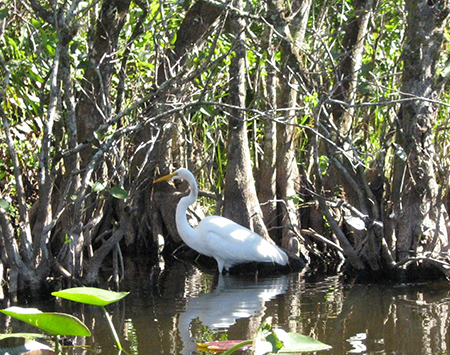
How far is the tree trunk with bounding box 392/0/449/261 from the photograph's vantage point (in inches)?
248

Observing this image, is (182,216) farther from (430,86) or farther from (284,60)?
(430,86)

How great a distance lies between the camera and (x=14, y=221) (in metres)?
7.64

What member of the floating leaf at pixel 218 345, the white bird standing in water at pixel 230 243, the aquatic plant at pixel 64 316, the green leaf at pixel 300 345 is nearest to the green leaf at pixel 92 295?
the aquatic plant at pixel 64 316

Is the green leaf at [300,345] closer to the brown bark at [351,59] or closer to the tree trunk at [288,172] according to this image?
the tree trunk at [288,172]

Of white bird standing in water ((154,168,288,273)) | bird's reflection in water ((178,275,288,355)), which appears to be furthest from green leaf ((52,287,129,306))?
white bird standing in water ((154,168,288,273))

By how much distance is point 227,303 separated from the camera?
5.84 meters

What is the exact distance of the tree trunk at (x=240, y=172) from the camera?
7641 millimetres

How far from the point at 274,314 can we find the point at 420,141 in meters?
2.37

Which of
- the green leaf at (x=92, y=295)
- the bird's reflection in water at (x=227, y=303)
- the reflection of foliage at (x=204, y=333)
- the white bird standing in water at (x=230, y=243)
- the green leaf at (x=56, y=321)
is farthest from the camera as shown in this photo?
the white bird standing in water at (x=230, y=243)

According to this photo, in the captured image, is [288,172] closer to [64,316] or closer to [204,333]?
[204,333]

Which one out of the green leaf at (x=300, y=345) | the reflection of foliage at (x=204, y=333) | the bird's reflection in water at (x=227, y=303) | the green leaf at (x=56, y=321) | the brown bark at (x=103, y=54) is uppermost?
the brown bark at (x=103, y=54)

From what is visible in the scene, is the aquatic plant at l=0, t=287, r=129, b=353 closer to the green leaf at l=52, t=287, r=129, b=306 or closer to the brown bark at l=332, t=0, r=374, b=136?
the green leaf at l=52, t=287, r=129, b=306

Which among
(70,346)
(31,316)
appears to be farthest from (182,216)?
(31,316)

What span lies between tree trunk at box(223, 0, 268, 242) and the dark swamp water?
0.89 m
